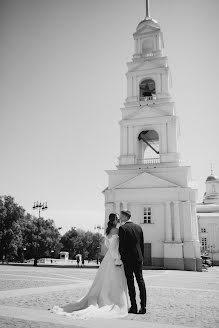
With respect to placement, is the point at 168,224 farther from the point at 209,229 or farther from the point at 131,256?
the point at 209,229

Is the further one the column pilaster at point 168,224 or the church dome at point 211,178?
the church dome at point 211,178

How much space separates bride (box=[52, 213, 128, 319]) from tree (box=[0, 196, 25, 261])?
48962mm

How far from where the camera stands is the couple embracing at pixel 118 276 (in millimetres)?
6473

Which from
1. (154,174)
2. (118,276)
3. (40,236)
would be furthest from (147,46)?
(40,236)

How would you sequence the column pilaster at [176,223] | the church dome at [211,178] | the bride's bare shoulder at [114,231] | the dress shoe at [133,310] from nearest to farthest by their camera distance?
1. the dress shoe at [133,310]
2. the bride's bare shoulder at [114,231]
3. the column pilaster at [176,223]
4. the church dome at [211,178]

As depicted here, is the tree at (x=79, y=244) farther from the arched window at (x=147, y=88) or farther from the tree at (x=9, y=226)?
the arched window at (x=147, y=88)

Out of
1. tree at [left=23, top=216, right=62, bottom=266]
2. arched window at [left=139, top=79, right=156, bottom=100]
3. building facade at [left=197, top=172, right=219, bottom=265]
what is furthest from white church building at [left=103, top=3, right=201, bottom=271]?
tree at [left=23, top=216, right=62, bottom=266]

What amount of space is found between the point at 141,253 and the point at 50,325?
9.02 ft

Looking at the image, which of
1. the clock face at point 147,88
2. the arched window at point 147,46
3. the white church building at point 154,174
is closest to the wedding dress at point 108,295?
the white church building at point 154,174

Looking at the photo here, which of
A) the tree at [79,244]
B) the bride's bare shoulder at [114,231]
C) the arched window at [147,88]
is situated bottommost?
the tree at [79,244]

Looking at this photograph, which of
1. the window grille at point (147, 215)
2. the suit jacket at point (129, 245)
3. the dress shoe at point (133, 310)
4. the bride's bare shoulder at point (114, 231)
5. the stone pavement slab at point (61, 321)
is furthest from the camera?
the window grille at point (147, 215)

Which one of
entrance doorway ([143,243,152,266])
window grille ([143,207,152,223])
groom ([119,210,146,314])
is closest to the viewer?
groom ([119,210,146,314])

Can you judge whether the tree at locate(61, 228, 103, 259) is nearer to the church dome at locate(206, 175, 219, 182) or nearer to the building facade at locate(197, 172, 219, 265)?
the church dome at locate(206, 175, 219, 182)

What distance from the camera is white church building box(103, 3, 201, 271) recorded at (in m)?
31.4
